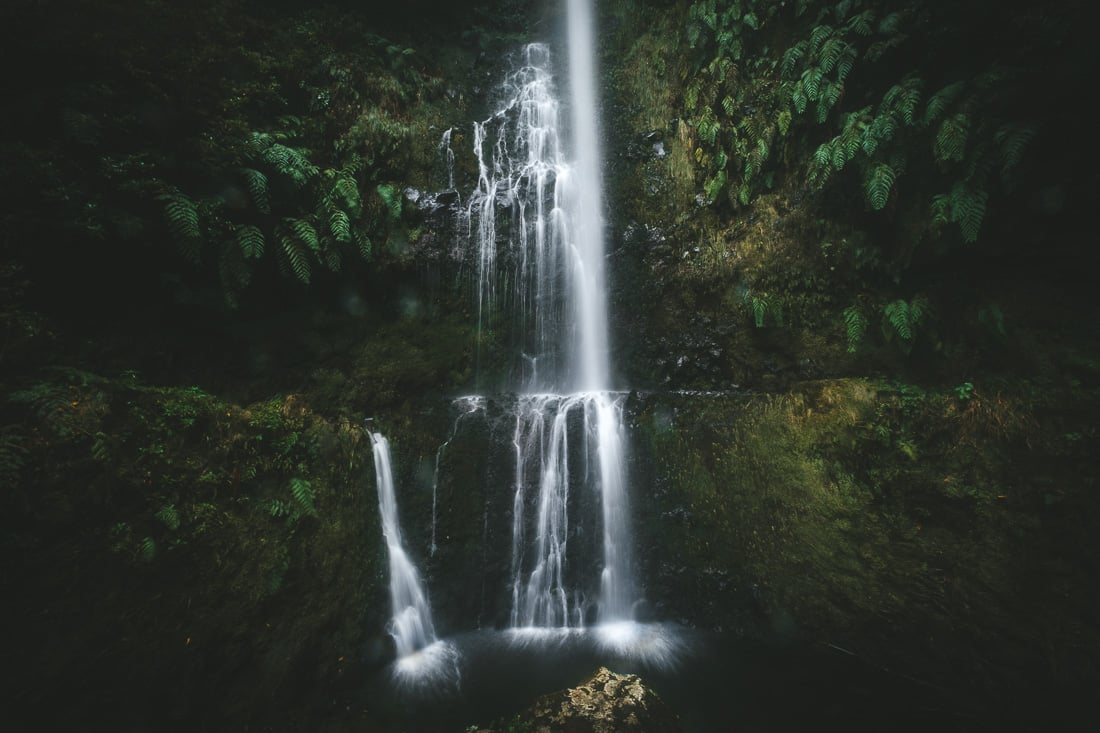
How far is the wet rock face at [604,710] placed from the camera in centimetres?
305

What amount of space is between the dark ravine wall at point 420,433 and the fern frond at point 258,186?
208 millimetres

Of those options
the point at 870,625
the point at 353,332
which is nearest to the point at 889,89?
the point at 870,625

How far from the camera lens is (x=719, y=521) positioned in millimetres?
5332

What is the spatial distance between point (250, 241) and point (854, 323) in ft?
23.4

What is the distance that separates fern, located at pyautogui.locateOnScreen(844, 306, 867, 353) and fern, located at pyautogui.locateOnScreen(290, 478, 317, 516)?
21.3ft

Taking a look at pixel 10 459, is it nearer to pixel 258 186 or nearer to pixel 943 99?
pixel 258 186

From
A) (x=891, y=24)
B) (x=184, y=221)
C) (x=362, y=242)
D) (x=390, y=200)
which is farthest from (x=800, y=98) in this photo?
(x=184, y=221)

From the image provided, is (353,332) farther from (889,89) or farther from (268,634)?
(889,89)

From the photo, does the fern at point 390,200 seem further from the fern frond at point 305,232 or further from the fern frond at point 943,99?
the fern frond at point 943,99

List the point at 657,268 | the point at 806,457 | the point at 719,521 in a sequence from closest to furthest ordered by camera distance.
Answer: the point at 806,457 < the point at 719,521 < the point at 657,268

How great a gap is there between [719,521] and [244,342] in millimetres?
6496

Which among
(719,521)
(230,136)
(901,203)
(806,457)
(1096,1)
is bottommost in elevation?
(719,521)

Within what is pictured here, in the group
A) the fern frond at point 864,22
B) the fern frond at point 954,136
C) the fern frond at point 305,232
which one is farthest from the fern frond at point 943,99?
the fern frond at point 305,232

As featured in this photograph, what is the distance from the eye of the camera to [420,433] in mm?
5836
